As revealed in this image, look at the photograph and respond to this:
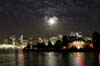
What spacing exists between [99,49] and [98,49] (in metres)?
0.59

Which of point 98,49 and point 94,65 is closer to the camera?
point 94,65

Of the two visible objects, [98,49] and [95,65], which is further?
[98,49]

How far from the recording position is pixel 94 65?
67062 mm

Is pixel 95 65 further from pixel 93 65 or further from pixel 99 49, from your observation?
pixel 99 49

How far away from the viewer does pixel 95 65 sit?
66.9 metres

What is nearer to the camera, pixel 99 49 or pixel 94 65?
pixel 94 65

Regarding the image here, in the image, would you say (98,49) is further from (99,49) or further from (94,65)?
(94,65)

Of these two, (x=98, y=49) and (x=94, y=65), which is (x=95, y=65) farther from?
(x=98, y=49)

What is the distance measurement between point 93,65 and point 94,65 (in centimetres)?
20

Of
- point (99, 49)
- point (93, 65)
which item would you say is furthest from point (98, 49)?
point (93, 65)

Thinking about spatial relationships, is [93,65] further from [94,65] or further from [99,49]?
[99,49]

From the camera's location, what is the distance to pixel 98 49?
646 feet

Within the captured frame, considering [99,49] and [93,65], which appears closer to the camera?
[93,65]

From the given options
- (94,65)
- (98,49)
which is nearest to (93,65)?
(94,65)
